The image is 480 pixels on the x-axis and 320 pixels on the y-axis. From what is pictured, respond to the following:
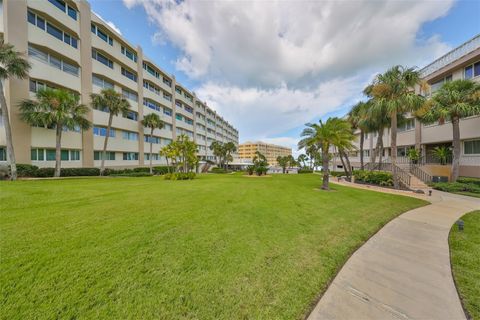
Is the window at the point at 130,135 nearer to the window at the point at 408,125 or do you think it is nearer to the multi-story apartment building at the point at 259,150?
the window at the point at 408,125

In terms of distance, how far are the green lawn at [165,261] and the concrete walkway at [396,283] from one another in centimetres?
29

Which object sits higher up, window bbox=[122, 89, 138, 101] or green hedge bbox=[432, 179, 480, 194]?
window bbox=[122, 89, 138, 101]

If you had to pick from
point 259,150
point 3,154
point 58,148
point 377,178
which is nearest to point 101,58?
point 58,148

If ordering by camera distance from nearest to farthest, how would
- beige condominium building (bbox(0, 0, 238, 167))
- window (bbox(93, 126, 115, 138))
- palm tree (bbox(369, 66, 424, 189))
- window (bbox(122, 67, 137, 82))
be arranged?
palm tree (bbox(369, 66, 424, 189)), beige condominium building (bbox(0, 0, 238, 167)), window (bbox(93, 126, 115, 138)), window (bbox(122, 67, 137, 82))

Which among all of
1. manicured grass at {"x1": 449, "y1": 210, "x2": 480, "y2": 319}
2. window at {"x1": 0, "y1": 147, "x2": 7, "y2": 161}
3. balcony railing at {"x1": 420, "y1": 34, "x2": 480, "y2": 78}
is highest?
balcony railing at {"x1": 420, "y1": 34, "x2": 480, "y2": 78}

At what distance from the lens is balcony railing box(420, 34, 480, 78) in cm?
1636

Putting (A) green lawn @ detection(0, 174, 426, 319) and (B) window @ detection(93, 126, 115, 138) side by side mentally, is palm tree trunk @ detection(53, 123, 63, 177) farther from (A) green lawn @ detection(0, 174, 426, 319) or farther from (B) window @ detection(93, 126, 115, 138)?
(A) green lawn @ detection(0, 174, 426, 319)

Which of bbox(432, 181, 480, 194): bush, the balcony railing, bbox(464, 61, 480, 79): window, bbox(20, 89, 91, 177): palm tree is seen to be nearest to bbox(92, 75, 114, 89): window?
bbox(20, 89, 91, 177): palm tree

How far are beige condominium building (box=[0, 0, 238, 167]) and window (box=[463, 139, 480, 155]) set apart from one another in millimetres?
41567

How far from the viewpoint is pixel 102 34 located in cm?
2519

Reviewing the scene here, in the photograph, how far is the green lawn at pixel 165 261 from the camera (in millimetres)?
2688

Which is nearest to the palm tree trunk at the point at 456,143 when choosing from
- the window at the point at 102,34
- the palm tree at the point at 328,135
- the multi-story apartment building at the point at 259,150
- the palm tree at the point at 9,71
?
the palm tree at the point at 328,135

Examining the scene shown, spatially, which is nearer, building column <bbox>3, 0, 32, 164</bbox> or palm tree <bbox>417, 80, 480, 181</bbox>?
palm tree <bbox>417, 80, 480, 181</bbox>

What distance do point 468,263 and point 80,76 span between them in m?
33.0
